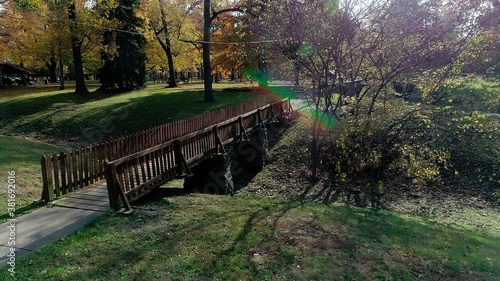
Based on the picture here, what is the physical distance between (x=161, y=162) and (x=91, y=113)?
13.1 m

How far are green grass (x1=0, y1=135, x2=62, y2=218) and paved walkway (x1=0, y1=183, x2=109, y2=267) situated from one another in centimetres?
46

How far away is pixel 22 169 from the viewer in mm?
9055

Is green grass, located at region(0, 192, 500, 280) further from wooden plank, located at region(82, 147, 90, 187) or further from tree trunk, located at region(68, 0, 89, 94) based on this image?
tree trunk, located at region(68, 0, 89, 94)

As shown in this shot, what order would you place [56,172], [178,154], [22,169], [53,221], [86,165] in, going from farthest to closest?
[22,169] → [178,154] → [86,165] → [56,172] → [53,221]

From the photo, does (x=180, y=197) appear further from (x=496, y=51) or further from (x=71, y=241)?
(x=496, y=51)

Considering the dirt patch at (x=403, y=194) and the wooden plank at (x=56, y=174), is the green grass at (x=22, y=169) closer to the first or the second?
the wooden plank at (x=56, y=174)

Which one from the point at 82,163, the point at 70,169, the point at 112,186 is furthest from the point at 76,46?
the point at 112,186

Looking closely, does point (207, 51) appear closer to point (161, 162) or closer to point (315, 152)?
point (315, 152)

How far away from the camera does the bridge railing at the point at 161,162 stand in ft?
20.0

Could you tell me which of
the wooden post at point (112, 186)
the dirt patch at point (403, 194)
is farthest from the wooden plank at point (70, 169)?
the dirt patch at point (403, 194)

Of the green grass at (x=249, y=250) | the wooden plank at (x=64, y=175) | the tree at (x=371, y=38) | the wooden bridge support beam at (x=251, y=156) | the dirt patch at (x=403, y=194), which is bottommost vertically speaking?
the dirt patch at (x=403, y=194)

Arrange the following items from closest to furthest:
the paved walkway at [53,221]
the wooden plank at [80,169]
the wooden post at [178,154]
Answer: the paved walkway at [53,221], the wooden plank at [80,169], the wooden post at [178,154]

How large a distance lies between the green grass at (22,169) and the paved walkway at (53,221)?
0.46 m

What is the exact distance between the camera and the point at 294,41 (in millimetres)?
10242
